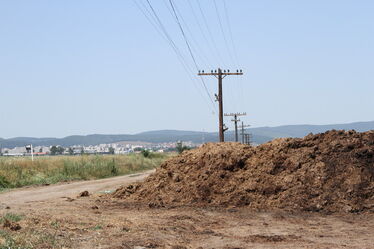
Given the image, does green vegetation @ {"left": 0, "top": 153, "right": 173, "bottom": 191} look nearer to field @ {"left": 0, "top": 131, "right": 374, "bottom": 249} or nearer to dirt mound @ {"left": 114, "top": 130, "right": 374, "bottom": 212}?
field @ {"left": 0, "top": 131, "right": 374, "bottom": 249}

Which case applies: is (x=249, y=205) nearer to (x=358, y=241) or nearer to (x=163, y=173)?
(x=163, y=173)

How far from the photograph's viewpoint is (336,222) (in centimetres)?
1468

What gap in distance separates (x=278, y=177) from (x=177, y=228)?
597 cm

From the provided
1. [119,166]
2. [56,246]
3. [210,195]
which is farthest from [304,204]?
[119,166]

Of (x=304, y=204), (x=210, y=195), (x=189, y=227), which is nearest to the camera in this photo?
(x=189, y=227)

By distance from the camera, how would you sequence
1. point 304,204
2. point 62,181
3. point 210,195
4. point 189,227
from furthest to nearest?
1. point 62,181
2. point 210,195
3. point 304,204
4. point 189,227

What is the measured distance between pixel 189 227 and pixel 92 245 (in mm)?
3428

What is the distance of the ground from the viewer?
35.1 feet

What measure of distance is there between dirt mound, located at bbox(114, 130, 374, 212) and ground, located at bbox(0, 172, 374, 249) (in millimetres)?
785

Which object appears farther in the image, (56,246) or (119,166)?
(119,166)

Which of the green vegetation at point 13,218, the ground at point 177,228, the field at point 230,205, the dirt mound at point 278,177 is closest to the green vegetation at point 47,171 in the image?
the field at point 230,205

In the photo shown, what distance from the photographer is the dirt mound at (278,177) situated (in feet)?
55.2

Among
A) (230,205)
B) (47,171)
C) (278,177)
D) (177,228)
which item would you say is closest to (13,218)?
(177,228)

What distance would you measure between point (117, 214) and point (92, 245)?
500cm
